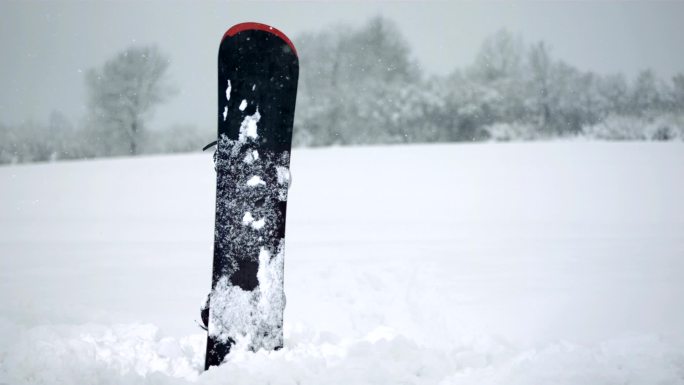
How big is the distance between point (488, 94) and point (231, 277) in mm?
25764

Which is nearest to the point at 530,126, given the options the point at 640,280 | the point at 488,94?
the point at 488,94

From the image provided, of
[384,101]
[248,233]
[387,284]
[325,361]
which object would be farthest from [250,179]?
[384,101]

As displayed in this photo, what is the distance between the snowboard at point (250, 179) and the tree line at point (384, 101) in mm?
21095

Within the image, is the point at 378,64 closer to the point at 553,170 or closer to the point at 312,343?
the point at 553,170

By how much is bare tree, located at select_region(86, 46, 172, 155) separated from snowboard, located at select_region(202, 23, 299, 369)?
27.4 m

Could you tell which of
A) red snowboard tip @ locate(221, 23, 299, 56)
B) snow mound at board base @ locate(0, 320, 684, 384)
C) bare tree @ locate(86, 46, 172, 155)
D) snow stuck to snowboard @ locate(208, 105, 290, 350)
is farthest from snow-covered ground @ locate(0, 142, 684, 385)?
bare tree @ locate(86, 46, 172, 155)

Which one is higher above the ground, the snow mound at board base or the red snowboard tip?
the red snowboard tip

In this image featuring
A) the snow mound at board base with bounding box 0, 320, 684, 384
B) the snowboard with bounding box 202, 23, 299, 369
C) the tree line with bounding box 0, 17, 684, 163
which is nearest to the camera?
the snow mound at board base with bounding box 0, 320, 684, 384

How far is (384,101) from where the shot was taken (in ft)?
92.7

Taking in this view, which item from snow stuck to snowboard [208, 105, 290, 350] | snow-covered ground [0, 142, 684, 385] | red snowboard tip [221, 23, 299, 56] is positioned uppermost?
red snowboard tip [221, 23, 299, 56]

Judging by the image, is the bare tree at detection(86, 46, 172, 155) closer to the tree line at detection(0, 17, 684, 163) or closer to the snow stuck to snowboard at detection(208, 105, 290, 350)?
the tree line at detection(0, 17, 684, 163)

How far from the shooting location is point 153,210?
1181cm

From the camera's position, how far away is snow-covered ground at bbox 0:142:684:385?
3.12 metres

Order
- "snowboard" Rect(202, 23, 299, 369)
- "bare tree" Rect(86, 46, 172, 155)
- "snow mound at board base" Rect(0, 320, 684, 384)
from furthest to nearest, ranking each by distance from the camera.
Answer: "bare tree" Rect(86, 46, 172, 155), "snowboard" Rect(202, 23, 299, 369), "snow mound at board base" Rect(0, 320, 684, 384)
